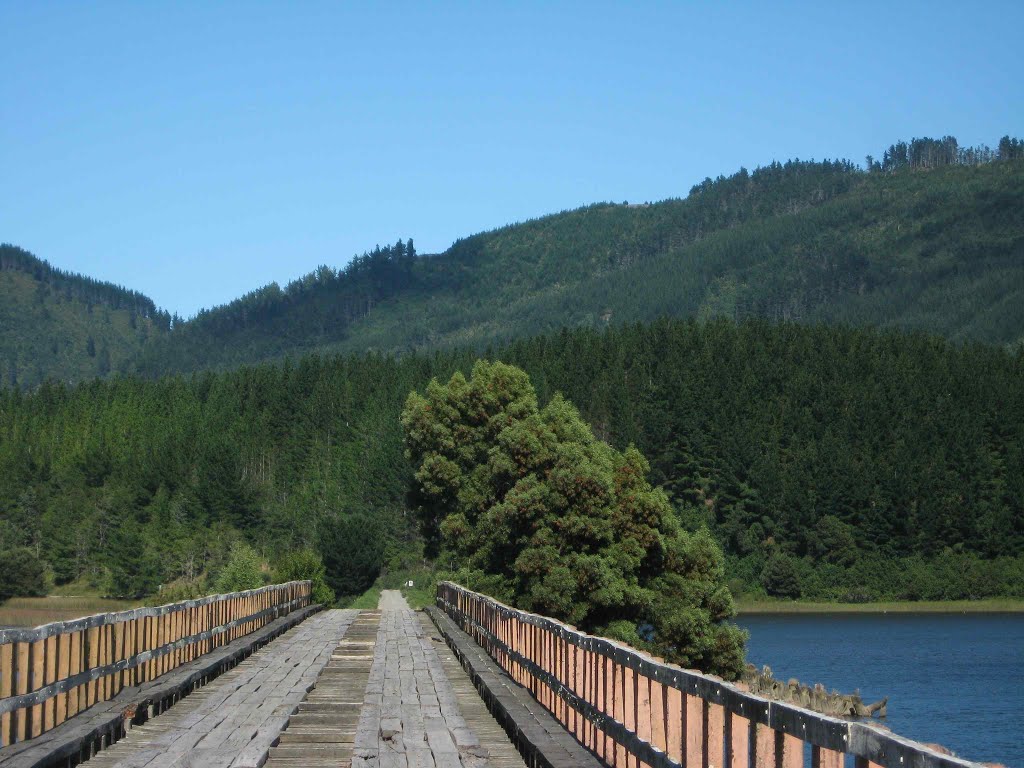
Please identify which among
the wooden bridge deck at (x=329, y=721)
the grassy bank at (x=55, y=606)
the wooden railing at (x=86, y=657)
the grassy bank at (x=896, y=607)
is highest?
the wooden railing at (x=86, y=657)

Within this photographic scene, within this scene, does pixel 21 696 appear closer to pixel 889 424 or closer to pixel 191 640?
pixel 191 640

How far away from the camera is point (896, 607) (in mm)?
123188

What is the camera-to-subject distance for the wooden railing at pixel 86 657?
11414 millimetres

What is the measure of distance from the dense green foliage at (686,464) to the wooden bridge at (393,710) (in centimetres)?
8418

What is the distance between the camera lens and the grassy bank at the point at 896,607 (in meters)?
122

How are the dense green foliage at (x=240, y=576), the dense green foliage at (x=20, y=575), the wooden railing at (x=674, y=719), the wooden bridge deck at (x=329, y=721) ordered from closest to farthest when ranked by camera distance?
the wooden railing at (x=674, y=719) < the wooden bridge deck at (x=329, y=721) < the dense green foliage at (x=240, y=576) < the dense green foliage at (x=20, y=575)

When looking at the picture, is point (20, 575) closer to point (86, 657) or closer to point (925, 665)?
point (925, 665)

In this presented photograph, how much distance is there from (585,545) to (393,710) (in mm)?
36740

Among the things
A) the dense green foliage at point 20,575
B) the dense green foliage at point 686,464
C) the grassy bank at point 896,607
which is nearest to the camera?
the dense green foliage at point 20,575

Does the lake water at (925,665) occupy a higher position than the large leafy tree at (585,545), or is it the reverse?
the large leafy tree at (585,545)

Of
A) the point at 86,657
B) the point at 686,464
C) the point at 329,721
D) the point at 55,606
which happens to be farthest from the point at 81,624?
the point at 686,464

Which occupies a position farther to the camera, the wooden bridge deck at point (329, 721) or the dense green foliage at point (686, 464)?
the dense green foliage at point (686, 464)

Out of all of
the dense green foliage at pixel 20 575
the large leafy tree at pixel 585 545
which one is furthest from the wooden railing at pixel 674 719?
the dense green foliage at pixel 20 575

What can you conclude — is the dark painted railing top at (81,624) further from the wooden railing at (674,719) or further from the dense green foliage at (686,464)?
the dense green foliage at (686,464)
